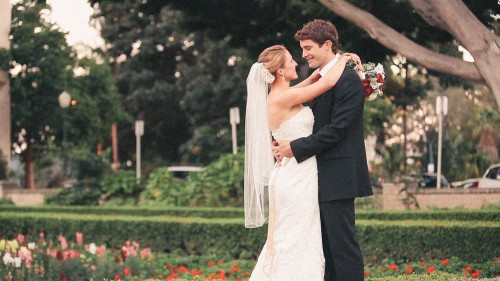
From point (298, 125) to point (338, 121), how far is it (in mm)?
365

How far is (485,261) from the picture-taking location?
11.0 m

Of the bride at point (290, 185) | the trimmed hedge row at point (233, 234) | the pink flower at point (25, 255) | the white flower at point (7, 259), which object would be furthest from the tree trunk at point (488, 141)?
the bride at point (290, 185)

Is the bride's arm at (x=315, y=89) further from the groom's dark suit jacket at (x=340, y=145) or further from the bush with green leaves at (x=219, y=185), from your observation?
the bush with green leaves at (x=219, y=185)

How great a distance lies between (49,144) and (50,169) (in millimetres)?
7687

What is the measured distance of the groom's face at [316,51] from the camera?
19.1 ft

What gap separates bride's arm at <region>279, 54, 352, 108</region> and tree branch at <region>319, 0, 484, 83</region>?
4.76 meters

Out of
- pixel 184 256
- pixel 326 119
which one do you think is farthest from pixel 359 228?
pixel 326 119

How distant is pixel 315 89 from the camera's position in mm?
5758

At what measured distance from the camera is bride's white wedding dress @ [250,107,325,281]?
582 centimetres

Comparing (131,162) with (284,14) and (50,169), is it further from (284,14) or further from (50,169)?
(284,14)

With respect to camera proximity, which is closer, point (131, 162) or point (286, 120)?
point (286, 120)

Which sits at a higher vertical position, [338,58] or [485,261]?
[338,58]

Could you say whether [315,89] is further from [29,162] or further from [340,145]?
[29,162]

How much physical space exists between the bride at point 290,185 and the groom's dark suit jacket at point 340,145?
8 centimetres
